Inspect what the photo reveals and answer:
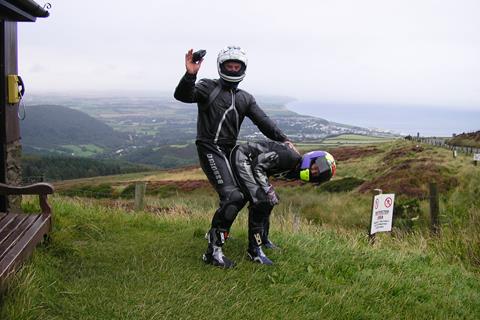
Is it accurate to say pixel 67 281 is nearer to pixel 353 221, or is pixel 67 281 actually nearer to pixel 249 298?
pixel 249 298

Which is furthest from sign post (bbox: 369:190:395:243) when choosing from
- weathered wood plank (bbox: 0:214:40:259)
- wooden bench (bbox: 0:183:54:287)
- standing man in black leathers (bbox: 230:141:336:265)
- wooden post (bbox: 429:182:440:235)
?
weathered wood plank (bbox: 0:214:40:259)

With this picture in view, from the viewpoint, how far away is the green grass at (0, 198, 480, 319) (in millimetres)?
3895

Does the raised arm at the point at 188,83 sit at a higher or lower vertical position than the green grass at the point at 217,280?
higher

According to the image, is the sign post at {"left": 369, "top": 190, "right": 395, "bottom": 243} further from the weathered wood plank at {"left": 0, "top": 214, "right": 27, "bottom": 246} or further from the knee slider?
the weathered wood plank at {"left": 0, "top": 214, "right": 27, "bottom": 246}

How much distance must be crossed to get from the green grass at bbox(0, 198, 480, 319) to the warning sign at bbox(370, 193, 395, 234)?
75 centimetres

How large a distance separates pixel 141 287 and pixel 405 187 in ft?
57.8

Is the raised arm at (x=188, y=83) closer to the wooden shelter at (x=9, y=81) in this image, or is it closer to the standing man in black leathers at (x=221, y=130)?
the standing man in black leathers at (x=221, y=130)

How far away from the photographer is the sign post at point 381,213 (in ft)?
24.0

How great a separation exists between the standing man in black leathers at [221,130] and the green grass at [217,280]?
385 millimetres

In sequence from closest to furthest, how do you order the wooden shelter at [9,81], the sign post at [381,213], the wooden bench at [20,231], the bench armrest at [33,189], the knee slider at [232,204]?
1. the wooden bench at [20,231]
2. the bench armrest at [33,189]
3. the knee slider at [232,204]
4. the wooden shelter at [9,81]
5. the sign post at [381,213]

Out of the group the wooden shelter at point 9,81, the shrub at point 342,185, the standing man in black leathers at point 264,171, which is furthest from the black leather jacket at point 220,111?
the shrub at point 342,185

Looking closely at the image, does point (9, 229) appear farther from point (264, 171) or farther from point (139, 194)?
point (139, 194)

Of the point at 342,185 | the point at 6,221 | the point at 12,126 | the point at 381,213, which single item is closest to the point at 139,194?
the point at 12,126

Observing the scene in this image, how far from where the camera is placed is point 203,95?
5070 mm
